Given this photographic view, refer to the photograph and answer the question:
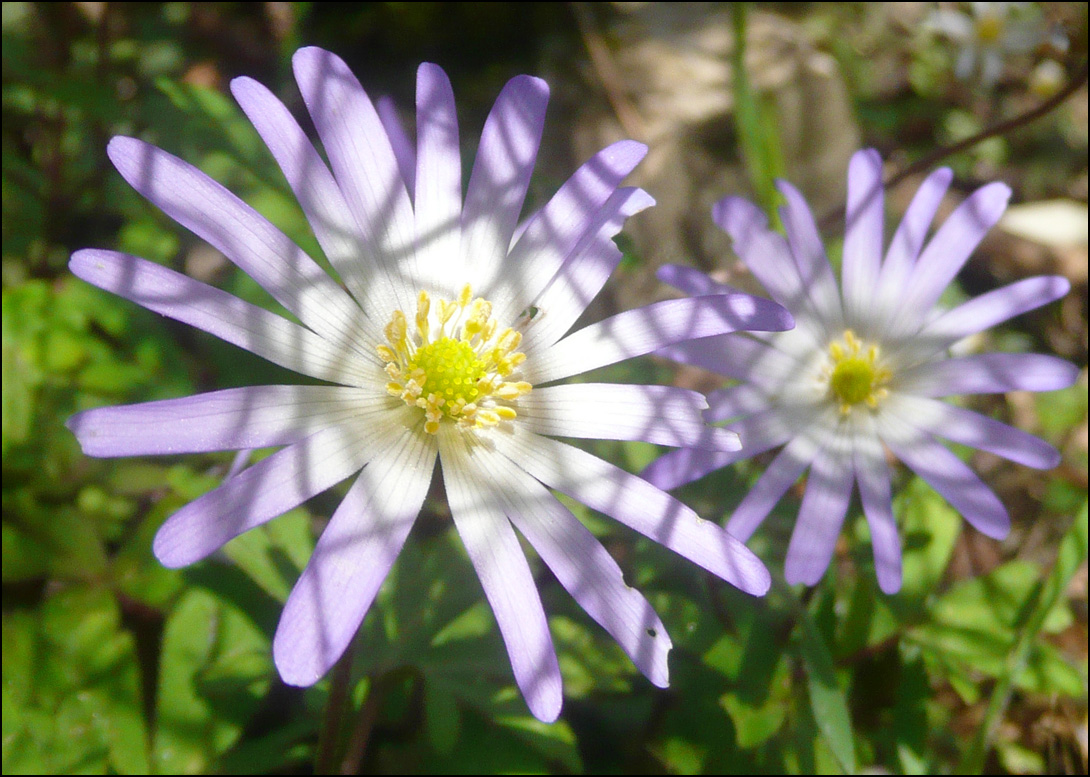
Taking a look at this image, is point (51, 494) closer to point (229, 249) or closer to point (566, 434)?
point (229, 249)

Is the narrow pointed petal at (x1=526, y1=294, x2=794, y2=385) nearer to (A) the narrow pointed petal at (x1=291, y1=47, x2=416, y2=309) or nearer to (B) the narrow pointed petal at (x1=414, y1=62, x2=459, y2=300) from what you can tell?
(B) the narrow pointed petal at (x1=414, y1=62, x2=459, y2=300)

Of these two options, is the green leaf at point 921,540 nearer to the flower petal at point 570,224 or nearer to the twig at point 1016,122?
the twig at point 1016,122

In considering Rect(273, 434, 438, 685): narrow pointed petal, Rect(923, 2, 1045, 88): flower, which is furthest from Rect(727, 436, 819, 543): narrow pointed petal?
Rect(923, 2, 1045, 88): flower

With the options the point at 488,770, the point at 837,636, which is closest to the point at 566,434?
the point at 488,770

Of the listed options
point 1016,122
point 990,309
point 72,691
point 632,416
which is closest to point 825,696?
point 632,416

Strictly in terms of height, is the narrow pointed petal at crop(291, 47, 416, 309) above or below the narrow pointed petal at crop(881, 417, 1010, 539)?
above

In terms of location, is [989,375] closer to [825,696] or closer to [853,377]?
[853,377]
